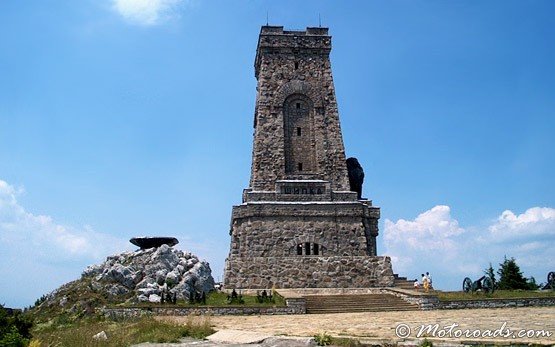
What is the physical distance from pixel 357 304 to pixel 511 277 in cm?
1571

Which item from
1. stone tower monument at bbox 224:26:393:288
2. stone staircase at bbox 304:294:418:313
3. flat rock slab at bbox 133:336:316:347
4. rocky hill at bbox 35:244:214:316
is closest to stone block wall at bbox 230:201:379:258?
stone tower monument at bbox 224:26:393:288

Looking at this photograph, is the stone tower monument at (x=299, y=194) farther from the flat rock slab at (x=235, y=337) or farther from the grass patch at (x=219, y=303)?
the flat rock slab at (x=235, y=337)

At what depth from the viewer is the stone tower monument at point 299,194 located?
95.9 feet

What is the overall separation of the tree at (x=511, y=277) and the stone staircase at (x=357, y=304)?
12.1 metres

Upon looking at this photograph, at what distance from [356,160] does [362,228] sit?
266 inches

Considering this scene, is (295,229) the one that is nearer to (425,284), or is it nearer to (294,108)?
(425,284)

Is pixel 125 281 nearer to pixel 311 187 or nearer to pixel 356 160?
pixel 311 187

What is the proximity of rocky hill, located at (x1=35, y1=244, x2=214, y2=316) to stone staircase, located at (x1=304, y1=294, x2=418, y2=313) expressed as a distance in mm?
6237

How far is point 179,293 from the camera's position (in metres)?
24.9

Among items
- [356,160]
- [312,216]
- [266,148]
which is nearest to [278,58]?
[266,148]

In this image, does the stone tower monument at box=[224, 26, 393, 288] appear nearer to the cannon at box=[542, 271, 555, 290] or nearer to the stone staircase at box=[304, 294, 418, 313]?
the stone staircase at box=[304, 294, 418, 313]

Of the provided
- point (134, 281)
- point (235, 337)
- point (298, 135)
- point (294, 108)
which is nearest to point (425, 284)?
point (298, 135)

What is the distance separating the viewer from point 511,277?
33.8 m

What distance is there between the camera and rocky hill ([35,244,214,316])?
2370 centimetres
